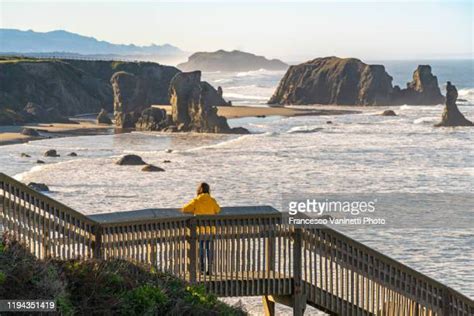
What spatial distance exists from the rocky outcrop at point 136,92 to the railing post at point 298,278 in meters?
77.9

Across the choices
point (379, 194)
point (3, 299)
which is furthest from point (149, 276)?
point (379, 194)

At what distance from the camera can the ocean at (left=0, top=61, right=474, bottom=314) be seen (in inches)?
1186

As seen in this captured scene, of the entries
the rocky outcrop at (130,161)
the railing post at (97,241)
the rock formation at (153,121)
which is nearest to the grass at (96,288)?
the railing post at (97,241)

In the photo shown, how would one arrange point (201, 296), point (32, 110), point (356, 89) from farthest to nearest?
point (356, 89)
point (32, 110)
point (201, 296)

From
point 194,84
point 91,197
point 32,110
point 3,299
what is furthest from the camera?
point 32,110

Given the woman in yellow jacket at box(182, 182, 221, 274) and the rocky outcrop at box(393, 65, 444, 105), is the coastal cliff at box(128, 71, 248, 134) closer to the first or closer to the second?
the rocky outcrop at box(393, 65, 444, 105)

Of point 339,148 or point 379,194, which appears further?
point 339,148

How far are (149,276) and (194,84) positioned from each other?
82.4 meters

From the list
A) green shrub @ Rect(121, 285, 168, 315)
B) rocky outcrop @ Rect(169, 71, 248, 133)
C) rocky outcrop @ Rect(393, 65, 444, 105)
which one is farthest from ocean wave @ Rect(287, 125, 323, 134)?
green shrub @ Rect(121, 285, 168, 315)

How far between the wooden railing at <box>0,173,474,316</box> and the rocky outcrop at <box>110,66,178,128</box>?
77.9 meters

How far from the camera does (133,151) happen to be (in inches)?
2591

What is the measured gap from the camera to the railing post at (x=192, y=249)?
47.4 ft

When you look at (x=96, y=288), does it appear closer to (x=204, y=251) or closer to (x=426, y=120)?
(x=204, y=251)

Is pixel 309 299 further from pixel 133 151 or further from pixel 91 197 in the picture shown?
pixel 133 151
